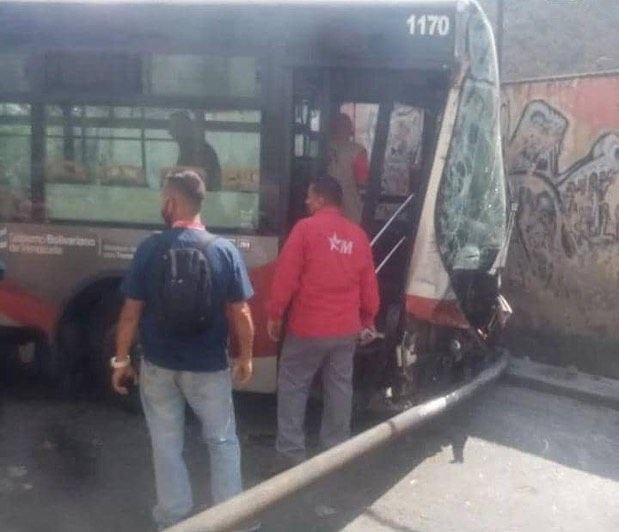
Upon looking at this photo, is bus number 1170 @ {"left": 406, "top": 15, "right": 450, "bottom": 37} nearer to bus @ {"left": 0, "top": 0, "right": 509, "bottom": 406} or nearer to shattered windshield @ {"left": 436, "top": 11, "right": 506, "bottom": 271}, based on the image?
bus @ {"left": 0, "top": 0, "right": 509, "bottom": 406}

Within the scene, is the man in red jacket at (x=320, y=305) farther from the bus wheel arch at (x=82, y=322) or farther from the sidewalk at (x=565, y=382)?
the sidewalk at (x=565, y=382)

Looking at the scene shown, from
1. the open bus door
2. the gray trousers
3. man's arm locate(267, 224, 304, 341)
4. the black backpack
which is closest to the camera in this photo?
the black backpack

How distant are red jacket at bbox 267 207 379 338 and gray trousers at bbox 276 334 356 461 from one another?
0.10 m

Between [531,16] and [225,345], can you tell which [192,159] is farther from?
[531,16]

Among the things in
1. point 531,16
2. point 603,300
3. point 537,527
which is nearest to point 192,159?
point 537,527

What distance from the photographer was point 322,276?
636cm

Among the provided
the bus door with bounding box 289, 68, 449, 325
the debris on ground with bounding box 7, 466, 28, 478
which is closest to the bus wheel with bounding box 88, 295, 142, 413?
the debris on ground with bounding box 7, 466, 28, 478

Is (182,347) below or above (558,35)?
below

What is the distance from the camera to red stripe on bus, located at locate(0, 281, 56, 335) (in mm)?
7785

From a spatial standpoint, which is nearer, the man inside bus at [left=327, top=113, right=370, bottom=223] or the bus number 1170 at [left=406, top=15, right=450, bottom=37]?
the bus number 1170 at [left=406, top=15, right=450, bottom=37]

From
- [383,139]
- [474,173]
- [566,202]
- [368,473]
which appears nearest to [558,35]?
[566,202]

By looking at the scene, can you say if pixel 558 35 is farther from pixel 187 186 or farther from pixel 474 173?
pixel 187 186

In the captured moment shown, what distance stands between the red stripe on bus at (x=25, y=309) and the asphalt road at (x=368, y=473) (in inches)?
26.8

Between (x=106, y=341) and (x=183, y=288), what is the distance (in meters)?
2.99
